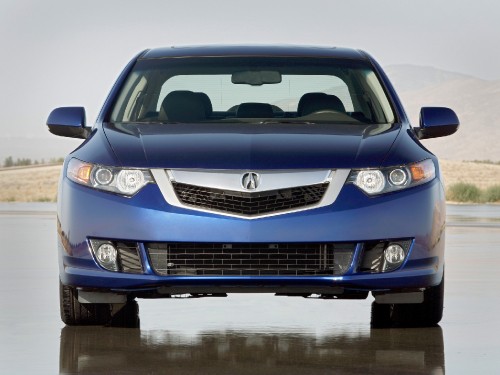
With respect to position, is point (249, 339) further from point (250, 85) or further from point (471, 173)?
point (471, 173)

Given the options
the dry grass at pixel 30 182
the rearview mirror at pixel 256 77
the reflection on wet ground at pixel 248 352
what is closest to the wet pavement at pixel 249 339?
the reflection on wet ground at pixel 248 352

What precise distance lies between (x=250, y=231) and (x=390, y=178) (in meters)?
0.92

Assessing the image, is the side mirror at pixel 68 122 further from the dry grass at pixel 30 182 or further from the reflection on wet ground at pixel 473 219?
the dry grass at pixel 30 182

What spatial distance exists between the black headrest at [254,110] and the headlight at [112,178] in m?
1.58

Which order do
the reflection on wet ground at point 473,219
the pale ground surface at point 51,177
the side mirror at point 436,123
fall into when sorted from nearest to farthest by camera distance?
the side mirror at point 436,123 < the reflection on wet ground at point 473,219 < the pale ground surface at point 51,177

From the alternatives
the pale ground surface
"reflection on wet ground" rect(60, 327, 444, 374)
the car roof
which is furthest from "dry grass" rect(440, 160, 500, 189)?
"reflection on wet ground" rect(60, 327, 444, 374)

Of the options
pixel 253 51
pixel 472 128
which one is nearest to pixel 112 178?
pixel 253 51

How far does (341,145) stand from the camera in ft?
28.9

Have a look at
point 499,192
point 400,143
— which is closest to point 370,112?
point 400,143

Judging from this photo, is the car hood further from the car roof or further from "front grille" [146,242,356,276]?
the car roof

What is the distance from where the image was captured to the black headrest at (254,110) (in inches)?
397

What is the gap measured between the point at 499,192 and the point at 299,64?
144 feet

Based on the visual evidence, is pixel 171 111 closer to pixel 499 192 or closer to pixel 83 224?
pixel 83 224

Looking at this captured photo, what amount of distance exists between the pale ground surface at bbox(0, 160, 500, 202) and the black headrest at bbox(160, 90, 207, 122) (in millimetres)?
56007
